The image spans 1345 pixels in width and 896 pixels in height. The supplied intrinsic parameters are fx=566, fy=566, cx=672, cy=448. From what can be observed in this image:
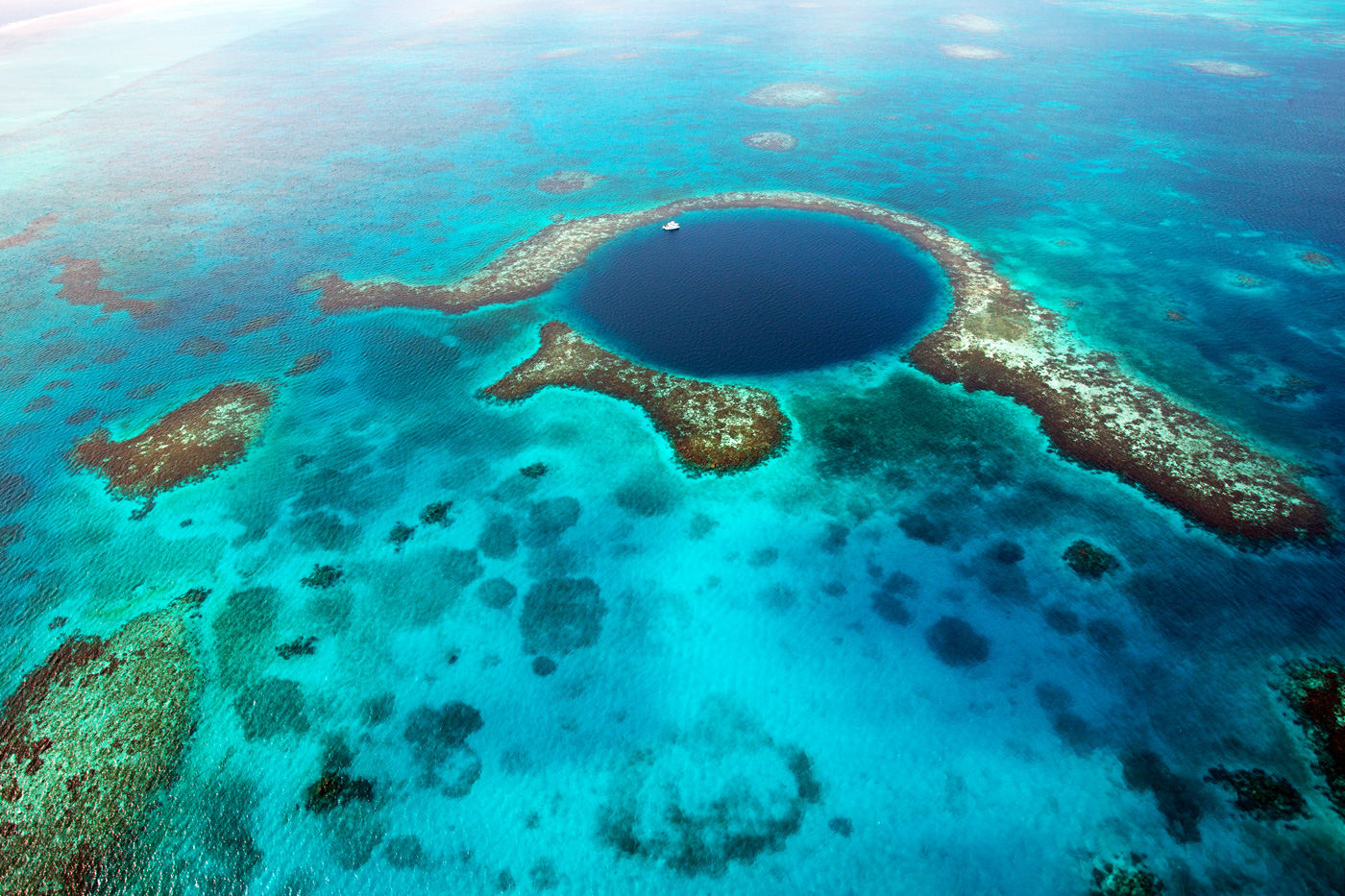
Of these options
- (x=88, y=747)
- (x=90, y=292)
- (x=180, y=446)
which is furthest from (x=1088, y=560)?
(x=90, y=292)

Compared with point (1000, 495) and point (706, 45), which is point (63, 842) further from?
point (706, 45)

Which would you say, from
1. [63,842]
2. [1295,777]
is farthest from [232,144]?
[1295,777]

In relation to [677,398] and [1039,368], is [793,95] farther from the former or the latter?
[677,398]

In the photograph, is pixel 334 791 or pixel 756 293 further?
pixel 756 293

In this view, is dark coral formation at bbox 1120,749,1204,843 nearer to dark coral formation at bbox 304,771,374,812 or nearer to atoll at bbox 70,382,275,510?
dark coral formation at bbox 304,771,374,812

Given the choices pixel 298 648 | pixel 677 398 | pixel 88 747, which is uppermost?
pixel 677 398

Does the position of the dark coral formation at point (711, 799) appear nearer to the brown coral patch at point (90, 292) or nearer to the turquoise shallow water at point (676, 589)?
the turquoise shallow water at point (676, 589)

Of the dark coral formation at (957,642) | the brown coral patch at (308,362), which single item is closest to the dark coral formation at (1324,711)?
the dark coral formation at (957,642)
